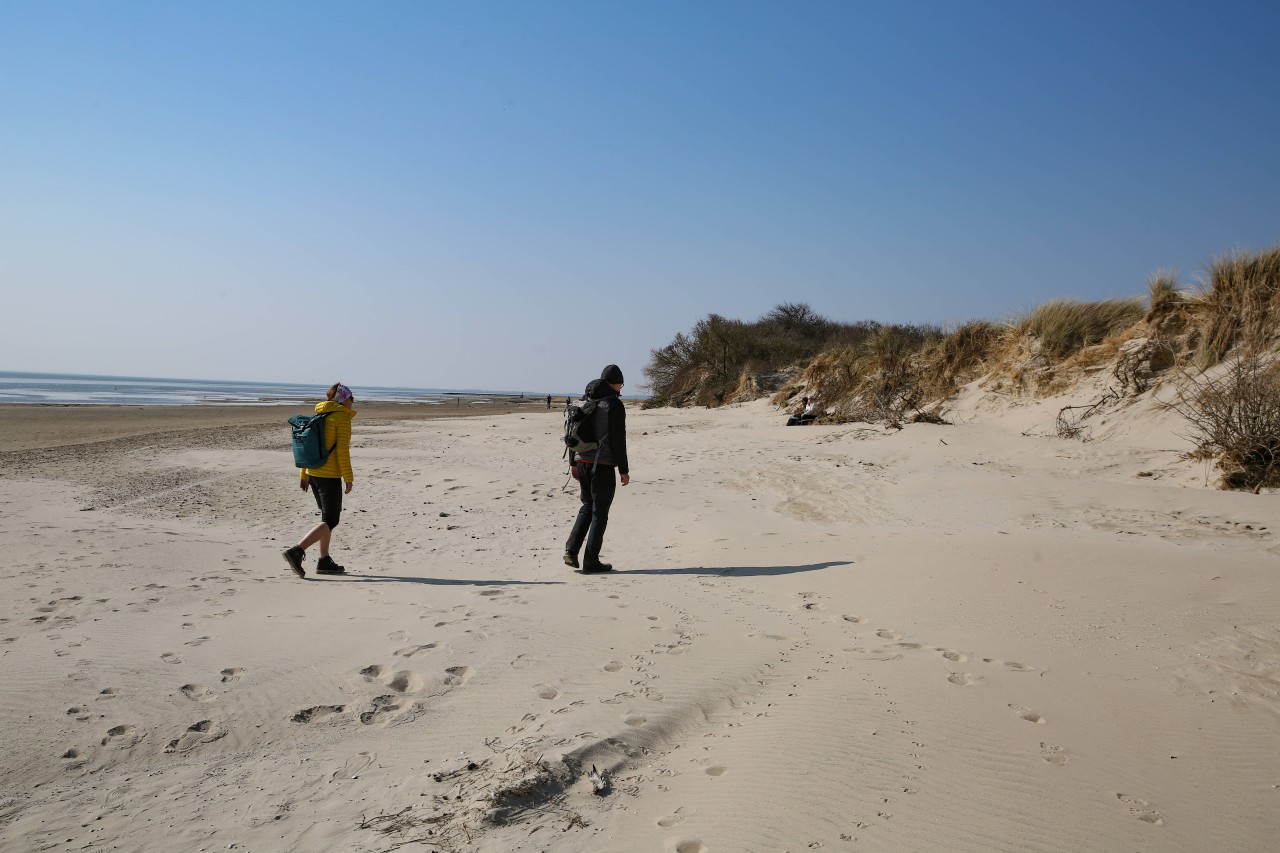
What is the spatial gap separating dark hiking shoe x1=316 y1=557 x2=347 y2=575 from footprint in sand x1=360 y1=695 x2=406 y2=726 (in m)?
3.60

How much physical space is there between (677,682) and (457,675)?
1.20 m

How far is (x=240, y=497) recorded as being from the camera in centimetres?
1150

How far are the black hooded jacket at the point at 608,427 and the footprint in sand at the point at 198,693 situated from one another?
3853 millimetres

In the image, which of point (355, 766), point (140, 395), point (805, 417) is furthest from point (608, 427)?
point (140, 395)

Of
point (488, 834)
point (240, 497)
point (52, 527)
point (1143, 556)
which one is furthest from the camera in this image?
point (240, 497)

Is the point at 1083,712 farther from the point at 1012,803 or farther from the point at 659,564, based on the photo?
the point at 659,564

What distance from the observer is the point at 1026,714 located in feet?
11.4

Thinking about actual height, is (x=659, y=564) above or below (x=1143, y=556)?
below

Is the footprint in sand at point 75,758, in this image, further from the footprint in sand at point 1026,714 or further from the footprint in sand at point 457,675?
the footprint in sand at point 1026,714

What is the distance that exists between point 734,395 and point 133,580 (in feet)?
83.1

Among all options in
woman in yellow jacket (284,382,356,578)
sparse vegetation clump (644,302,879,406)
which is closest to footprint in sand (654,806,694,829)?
woman in yellow jacket (284,382,356,578)

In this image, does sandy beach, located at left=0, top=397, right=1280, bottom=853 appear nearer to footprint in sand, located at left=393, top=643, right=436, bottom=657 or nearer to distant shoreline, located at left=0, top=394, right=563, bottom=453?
footprint in sand, located at left=393, top=643, right=436, bottom=657

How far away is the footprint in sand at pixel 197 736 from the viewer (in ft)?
10.3

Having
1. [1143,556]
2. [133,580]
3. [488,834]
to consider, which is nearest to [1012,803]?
[488,834]
